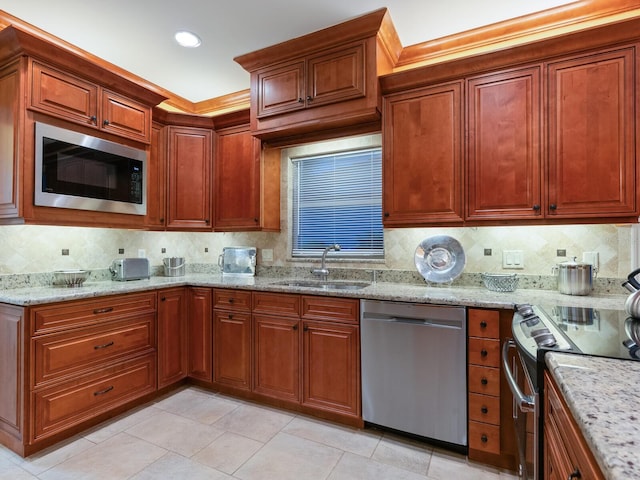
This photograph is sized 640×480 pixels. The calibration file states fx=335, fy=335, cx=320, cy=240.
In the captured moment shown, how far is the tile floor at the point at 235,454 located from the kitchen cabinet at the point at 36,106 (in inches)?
55.0

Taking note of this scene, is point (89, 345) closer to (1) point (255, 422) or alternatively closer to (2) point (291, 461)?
(1) point (255, 422)

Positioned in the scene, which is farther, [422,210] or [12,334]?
[422,210]

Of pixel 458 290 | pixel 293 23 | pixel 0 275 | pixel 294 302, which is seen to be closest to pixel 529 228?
pixel 458 290

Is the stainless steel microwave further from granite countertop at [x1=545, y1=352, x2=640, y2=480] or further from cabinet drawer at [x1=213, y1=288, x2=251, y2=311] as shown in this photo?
granite countertop at [x1=545, y1=352, x2=640, y2=480]

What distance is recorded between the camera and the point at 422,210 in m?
2.25

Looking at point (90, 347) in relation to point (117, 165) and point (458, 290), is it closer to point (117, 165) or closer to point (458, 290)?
point (117, 165)

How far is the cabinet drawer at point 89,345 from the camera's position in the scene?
6.39 ft

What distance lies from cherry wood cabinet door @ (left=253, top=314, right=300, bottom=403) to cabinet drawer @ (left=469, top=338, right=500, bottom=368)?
3.68ft

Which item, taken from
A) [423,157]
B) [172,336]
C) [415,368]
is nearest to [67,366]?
[172,336]

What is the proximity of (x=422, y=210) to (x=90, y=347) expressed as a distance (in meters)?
2.36

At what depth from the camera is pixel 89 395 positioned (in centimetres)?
216

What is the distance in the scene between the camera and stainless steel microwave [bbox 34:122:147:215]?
2.07 meters

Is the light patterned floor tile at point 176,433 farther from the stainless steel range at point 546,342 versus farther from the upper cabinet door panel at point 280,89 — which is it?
the upper cabinet door panel at point 280,89

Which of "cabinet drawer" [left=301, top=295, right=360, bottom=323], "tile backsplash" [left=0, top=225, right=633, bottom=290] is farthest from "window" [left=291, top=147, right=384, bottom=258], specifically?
"cabinet drawer" [left=301, top=295, right=360, bottom=323]
